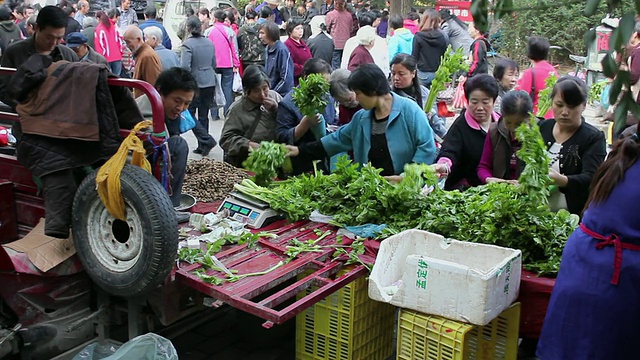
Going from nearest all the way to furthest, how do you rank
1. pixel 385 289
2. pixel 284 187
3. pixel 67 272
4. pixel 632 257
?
pixel 632 257
pixel 385 289
pixel 67 272
pixel 284 187

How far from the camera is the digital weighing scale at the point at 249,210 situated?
478 cm

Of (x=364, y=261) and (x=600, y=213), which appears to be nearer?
(x=600, y=213)

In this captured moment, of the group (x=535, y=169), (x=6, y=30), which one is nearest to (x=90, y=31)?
(x=6, y=30)

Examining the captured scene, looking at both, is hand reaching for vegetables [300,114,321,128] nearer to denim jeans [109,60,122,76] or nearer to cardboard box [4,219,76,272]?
cardboard box [4,219,76,272]

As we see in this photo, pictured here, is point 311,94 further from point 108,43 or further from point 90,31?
point 90,31

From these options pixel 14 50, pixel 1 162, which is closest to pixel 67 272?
pixel 1 162

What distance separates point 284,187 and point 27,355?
2107mm

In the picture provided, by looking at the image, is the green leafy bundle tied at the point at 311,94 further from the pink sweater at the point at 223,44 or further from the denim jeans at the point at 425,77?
the pink sweater at the point at 223,44

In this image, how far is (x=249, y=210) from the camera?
485 cm

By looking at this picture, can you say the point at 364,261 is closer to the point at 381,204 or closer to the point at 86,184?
the point at 381,204

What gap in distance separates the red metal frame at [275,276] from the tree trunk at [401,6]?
13.6 meters

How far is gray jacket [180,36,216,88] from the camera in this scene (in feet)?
34.8

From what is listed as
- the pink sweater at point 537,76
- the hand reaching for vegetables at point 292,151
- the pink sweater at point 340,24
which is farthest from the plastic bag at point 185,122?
the pink sweater at point 340,24

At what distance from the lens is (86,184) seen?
4027mm
